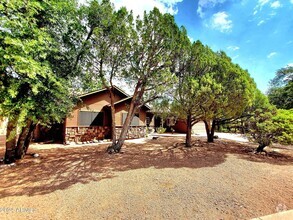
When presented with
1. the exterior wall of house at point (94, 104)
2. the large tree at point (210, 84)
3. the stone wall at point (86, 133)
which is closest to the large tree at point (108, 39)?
the large tree at point (210, 84)

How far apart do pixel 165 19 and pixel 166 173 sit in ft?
22.7

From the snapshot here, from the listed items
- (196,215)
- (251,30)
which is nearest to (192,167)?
(196,215)

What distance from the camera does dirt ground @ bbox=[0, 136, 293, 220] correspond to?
356 centimetres

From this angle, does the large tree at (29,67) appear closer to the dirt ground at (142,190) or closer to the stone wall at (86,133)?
the dirt ground at (142,190)

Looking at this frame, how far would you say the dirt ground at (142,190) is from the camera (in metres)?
3.56

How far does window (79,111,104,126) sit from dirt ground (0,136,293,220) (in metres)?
6.40

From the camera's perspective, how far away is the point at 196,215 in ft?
11.4

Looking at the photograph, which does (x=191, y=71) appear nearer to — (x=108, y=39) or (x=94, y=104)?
(x=108, y=39)

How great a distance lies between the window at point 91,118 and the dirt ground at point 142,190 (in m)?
6.40

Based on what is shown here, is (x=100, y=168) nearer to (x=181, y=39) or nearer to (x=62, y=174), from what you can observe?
(x=62, y=174)

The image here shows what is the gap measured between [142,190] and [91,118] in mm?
10537

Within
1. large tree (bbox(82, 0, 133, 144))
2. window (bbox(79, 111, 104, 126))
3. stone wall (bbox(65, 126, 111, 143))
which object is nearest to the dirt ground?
large tree (bbox(82, 0, 133, 144))

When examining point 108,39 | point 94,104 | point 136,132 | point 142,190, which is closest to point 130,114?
point 108,39

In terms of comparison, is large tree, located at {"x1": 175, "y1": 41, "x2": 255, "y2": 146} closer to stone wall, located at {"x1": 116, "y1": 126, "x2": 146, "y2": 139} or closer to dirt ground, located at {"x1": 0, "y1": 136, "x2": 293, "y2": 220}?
dirt ground, located at {"x1": 0, "y1": 136, "x2": 293, "y2": 220}
